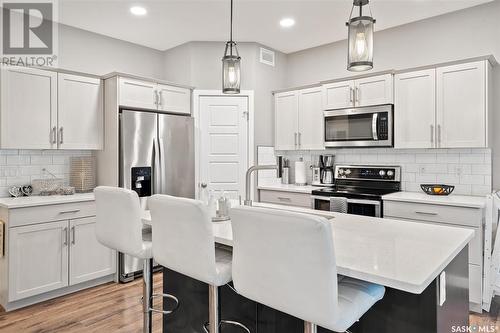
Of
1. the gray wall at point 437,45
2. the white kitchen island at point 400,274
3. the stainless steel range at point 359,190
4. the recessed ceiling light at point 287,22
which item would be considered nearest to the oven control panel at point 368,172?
the stainless steel range at point 359,190

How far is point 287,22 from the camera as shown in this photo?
3891 millimetres

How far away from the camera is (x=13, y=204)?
9.57 ft

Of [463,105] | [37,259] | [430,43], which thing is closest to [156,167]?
[37,259]

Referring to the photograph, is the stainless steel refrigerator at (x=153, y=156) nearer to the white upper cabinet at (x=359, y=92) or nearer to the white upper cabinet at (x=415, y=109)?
the white upper cabinet at (x=359, y=92)

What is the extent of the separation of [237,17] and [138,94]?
4.53ft

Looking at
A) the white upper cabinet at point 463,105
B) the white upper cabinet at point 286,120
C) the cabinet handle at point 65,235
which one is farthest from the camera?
the white upper cabinet at point 286,120

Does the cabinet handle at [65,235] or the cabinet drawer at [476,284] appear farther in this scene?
the cabinet handle at [65,235]

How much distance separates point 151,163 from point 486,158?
3.43 meters

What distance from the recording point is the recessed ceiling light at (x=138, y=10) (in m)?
3.50

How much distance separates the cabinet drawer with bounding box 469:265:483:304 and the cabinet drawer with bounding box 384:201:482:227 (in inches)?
15.1

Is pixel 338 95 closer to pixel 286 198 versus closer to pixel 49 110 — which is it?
pixel 286 198

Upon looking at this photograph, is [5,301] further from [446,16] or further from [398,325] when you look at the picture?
[446,16]

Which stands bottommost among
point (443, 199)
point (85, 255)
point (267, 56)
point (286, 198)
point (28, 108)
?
point (85, 255)

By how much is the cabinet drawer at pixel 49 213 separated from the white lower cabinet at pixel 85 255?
7 cm
